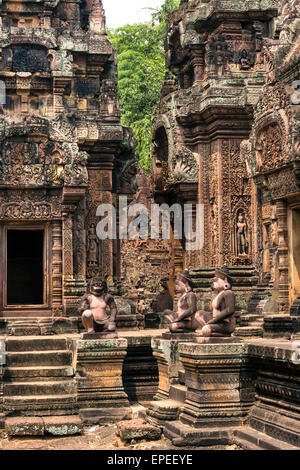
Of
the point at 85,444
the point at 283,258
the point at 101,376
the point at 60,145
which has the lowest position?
the point at 85,444

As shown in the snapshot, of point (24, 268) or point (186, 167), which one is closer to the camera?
point (186, 167)

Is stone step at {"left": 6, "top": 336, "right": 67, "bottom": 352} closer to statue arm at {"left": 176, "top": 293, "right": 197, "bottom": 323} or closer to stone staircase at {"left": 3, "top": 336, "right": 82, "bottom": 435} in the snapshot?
stone staircase at {"left": 3, "top": 336, "right": 82, "bottom": 435}

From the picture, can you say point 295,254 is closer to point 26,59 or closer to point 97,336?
point 97,336

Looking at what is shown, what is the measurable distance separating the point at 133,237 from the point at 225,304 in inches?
747

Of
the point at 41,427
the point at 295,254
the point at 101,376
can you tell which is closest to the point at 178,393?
the point at 101,376

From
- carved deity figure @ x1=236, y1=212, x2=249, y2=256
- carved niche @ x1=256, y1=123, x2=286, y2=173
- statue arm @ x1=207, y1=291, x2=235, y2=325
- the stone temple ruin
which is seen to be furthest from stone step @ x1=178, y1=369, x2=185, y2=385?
carved deity figure @ x1=236, y1=212, x2=249, y2=256

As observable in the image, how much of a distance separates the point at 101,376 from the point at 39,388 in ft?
2.57

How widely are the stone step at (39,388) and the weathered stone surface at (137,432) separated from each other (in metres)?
1.62

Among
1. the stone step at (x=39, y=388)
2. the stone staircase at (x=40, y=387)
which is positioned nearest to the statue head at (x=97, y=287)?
the stone staircase at (x=40, y=387)

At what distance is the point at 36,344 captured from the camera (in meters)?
11.9

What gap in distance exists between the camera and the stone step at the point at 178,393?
9.96 meters

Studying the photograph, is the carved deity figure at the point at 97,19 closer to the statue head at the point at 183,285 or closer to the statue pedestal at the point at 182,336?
the statue head at the point at 183,285

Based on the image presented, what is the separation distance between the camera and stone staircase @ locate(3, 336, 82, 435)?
10.5m
